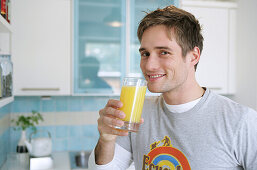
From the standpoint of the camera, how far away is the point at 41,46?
246cm

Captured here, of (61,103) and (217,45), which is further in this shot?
(61,103)

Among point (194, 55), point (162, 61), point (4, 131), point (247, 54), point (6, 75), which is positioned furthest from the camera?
point (247, 54)

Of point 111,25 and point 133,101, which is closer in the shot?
point 133,101

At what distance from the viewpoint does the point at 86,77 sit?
101 inches

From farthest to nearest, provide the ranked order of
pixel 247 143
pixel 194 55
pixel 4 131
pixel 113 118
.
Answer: pixel 4 131 < pixel 194 55 < pixel 247 143 < pixel 113 118

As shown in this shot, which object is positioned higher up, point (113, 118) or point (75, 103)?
point (113, 118)

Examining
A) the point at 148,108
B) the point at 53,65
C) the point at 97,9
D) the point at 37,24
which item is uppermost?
the point at 97,9

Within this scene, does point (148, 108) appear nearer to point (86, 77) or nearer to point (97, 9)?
point (86, 77)

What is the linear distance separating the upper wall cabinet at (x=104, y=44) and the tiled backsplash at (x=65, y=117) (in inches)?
18.3

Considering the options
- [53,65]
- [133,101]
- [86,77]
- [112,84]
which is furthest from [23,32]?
[133,101]

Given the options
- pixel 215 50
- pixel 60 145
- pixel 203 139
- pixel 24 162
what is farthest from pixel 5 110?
pixel 215 50

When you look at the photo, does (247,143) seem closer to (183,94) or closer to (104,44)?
(183,94)

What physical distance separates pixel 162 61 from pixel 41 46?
59.5 inches

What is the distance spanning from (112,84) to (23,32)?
88 cm
